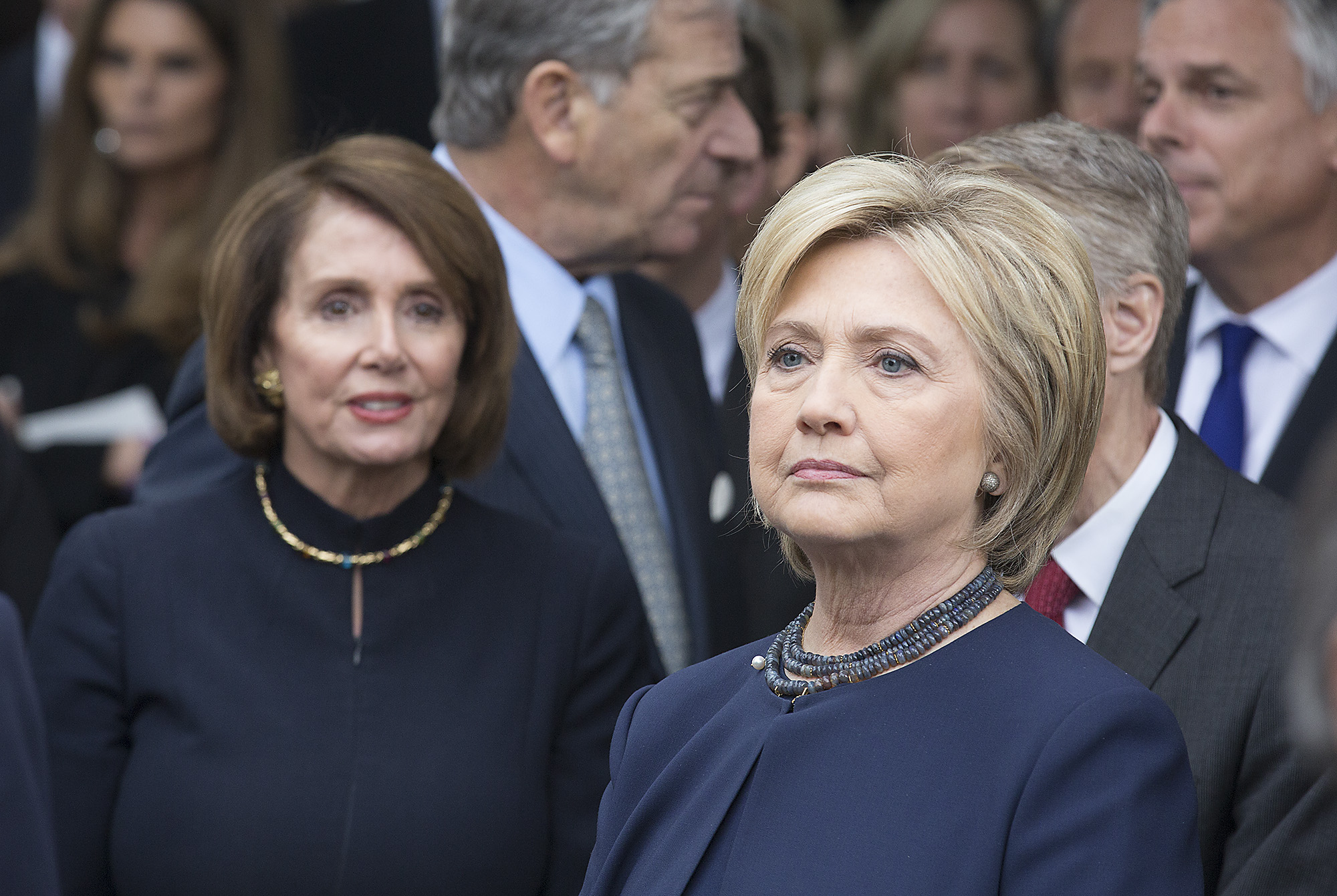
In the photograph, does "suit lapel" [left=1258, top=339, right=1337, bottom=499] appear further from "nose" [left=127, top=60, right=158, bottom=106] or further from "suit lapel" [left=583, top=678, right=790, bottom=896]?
"nose" [left=127, top=60, right=158, bottom=106]

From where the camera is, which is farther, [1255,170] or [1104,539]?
[1255,170]

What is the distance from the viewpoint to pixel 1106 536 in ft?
8.32

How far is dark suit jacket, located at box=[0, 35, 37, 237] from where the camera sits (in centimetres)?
570

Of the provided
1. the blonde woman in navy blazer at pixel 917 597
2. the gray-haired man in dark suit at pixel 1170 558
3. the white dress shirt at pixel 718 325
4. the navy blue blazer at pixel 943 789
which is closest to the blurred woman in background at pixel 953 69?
the white dress shirt at pixel 718 325

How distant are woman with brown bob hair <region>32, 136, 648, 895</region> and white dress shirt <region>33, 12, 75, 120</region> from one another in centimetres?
343

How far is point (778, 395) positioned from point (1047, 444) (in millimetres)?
343

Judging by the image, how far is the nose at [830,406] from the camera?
1917 mm

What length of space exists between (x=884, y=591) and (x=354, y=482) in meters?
1.26

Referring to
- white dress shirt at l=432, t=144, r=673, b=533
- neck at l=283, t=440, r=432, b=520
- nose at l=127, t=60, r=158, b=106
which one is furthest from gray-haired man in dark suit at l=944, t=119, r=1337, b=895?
nose at l=127, t=60, r=158, b=106

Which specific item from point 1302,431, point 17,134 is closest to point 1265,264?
point 1302,431

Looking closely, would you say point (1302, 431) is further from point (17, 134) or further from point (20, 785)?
point (17, 134)

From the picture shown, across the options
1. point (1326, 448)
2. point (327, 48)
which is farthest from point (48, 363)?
point (1326, 448)

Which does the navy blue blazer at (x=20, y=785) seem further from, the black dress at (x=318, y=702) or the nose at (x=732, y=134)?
the nose at (x=732, y=134)

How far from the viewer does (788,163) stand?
503 cm
